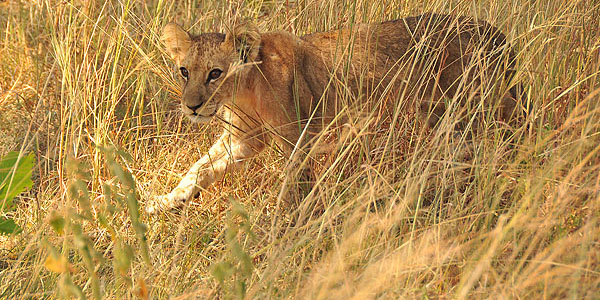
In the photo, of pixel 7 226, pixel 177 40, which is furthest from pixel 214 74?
pixel 7 226

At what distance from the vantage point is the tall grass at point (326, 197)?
8.08ft

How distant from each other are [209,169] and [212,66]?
1.86 feet

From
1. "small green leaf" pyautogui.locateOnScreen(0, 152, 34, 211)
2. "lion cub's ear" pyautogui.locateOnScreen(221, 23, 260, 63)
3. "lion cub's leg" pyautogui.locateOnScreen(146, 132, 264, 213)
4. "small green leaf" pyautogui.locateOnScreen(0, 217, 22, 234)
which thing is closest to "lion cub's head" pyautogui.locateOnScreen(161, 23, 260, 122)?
"lion cub's ear" pyautogui.locateOnScreen(221, 23, 260, 63)

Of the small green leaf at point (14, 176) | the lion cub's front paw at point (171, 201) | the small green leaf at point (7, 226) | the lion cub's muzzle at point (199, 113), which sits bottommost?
the lion cub's front paw at point (171, 201)

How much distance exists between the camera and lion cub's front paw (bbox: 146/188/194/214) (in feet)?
12.6

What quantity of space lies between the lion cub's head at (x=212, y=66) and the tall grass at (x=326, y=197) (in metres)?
0.31

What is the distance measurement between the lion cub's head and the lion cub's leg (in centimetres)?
→ 23

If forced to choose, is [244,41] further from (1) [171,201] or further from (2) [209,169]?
(1) [171,201]

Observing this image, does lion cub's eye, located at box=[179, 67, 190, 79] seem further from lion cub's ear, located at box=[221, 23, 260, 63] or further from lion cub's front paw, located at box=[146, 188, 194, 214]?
lion cub's front paw, located at box=[146, 188, 194, 214]

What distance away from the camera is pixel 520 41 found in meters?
4.24

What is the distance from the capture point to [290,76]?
418 cm

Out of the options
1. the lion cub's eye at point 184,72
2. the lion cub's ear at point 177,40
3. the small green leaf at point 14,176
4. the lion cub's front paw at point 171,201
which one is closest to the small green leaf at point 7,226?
the small green leaf at point 14,176

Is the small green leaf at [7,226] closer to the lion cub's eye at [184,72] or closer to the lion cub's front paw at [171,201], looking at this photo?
the lion cub's front paw at [171,201]

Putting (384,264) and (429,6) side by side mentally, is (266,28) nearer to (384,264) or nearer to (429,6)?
(429,6)
